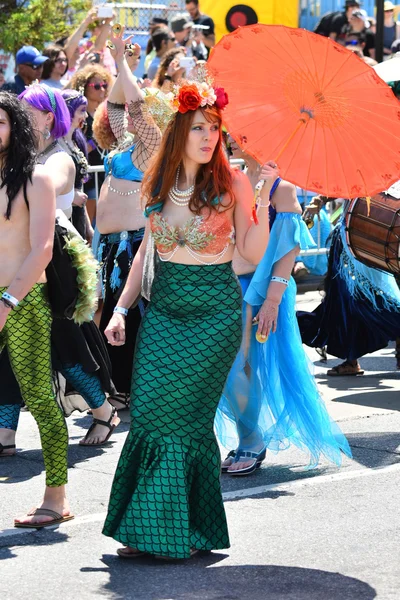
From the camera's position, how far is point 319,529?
5.07 meters

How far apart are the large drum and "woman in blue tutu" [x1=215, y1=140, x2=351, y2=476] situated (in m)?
1.02

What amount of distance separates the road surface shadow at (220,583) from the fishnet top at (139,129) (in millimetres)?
3003

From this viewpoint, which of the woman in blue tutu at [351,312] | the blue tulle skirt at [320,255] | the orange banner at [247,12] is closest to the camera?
the woman in blue tutu at [351,312]

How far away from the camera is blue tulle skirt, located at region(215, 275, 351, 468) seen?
5938 millimetres

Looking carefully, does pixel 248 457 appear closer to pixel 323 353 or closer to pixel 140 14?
pixel 323 353

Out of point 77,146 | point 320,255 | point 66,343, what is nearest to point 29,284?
point 66,343

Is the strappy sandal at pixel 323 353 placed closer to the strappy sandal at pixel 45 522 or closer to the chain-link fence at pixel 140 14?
the strappy sandal at pixel 45 522

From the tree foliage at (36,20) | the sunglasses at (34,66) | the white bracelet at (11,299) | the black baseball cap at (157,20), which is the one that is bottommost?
the white bracelet at (11,299)

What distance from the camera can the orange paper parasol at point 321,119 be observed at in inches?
191

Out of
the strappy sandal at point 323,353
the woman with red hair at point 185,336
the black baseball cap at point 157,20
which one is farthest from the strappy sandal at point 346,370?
the black baseball cap at point 157,20

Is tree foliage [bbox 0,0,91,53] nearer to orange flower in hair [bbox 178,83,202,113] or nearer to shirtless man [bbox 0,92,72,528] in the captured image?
shirtless man [bbox 0,92,72,528]

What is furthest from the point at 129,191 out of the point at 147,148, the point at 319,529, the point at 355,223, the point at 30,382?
the point at 319,529

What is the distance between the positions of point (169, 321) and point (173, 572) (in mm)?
989

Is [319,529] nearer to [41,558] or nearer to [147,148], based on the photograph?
[41,558]
